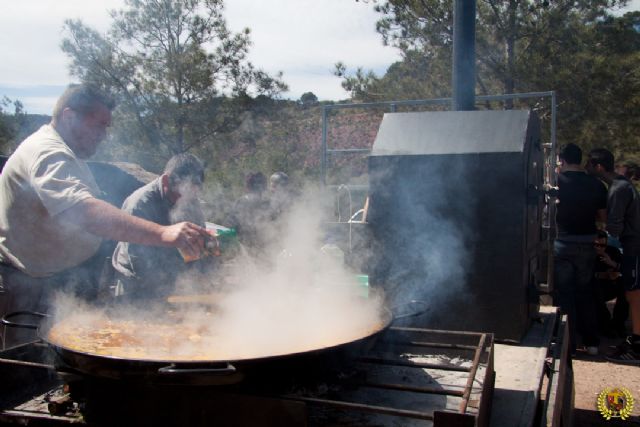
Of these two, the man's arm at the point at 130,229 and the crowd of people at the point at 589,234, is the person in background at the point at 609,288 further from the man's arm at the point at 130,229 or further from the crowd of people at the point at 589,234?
the man's arm at the point at 130,229

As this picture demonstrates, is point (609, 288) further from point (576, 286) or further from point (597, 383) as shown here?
point (597, 383)

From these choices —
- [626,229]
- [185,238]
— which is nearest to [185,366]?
[185,238]

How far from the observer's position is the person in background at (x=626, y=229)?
5812 mm

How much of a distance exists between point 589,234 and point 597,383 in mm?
1518

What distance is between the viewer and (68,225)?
2.80 metres

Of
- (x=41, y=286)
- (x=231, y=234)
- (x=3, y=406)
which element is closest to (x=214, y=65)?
(x=231, y=234)

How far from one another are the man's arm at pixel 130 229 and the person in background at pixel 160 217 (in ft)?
6.01

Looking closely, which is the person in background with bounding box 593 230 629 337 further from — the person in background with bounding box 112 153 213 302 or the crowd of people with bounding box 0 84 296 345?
the crowd of people with bounding box 0 84 296 345

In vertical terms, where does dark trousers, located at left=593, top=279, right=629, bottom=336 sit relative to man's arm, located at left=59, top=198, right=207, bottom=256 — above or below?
below

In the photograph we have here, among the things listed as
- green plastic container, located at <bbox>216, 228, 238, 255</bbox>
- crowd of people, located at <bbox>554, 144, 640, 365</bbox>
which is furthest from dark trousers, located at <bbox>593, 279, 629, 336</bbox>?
green plastic container, located at <bbox>216, 228, 238, 255</bbox>

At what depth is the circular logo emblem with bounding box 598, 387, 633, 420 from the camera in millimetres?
4523

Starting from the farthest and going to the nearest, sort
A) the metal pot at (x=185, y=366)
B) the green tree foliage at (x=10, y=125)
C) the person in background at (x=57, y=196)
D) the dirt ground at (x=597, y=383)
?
the green tree foliage at (x=10, y=125) < the dirt ground at (x=597, y=383) < the person in background at (x=57, y=196) < the metal pot at (x=185, y=366)

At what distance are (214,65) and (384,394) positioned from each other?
14.2m

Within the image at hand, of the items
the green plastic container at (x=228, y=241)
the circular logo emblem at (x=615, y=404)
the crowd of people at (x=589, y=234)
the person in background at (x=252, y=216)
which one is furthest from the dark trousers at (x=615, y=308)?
the green plastic container at (x=228, y=241)
